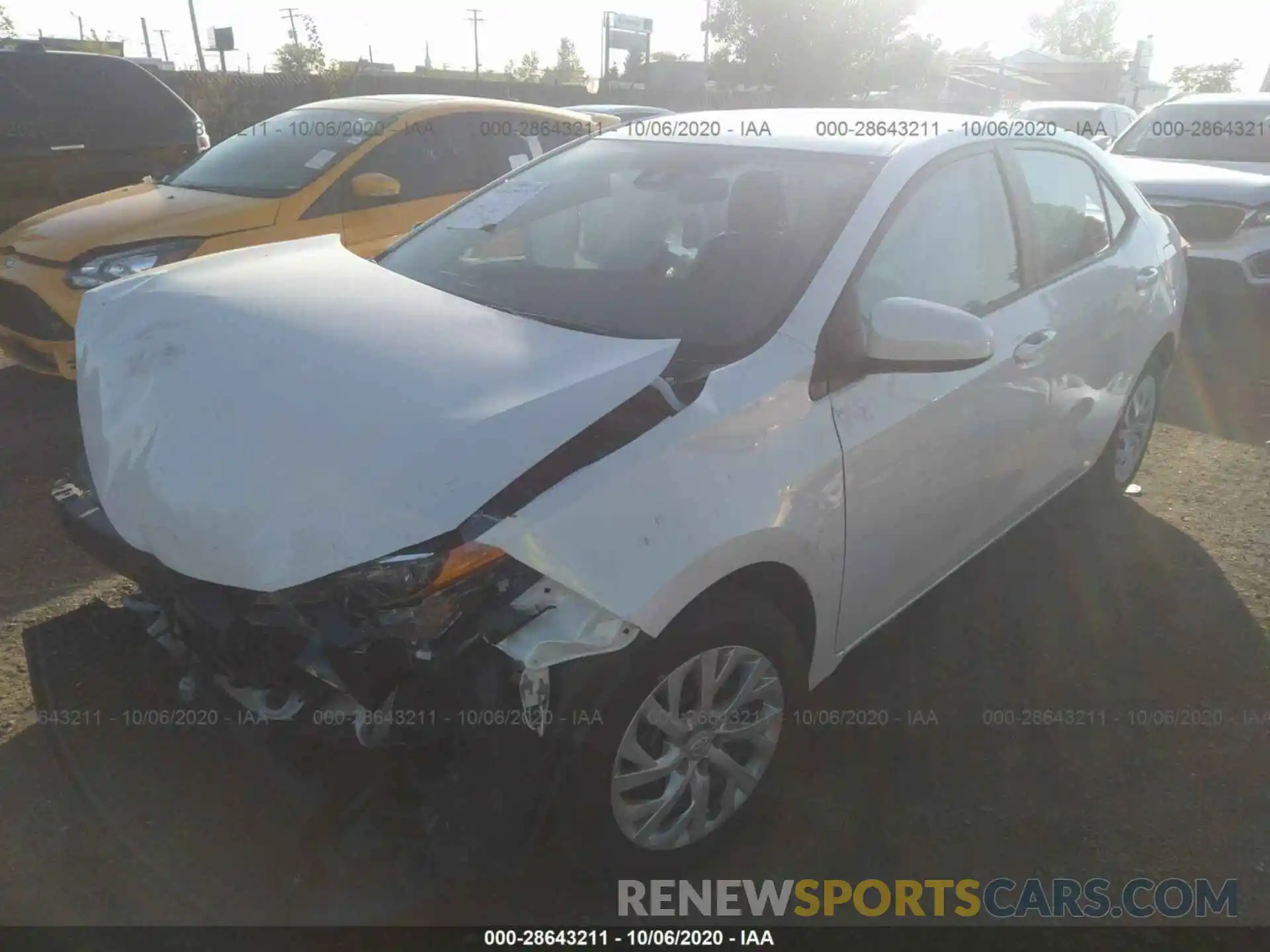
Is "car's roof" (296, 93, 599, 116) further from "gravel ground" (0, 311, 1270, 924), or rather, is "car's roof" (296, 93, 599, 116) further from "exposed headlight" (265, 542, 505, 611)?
"exposed headlight" (265, 542, 505, 611)

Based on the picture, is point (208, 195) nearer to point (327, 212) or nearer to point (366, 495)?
point (327, 212)

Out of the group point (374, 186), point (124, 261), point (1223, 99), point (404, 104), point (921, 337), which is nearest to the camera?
point (921, 337)

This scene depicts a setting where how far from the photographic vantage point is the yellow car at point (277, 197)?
4.79 m

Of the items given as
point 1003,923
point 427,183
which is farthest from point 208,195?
point 1003,923

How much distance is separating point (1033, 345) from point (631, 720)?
191 centimetres

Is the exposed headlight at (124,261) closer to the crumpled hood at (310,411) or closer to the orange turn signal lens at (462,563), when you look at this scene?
the crumpled hood at (310,411)

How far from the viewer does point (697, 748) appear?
218 centimetres

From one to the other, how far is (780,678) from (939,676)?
3.57 feet

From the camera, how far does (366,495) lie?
1819 millimetres

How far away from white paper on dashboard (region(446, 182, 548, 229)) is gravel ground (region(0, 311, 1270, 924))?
5.73 ft

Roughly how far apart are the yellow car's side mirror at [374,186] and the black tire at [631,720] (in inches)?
152

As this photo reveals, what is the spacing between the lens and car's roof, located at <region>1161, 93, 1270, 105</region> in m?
8.45

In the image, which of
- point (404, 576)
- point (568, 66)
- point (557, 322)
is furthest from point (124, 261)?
point (568, 66)

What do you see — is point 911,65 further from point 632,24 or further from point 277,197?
point 277,197
